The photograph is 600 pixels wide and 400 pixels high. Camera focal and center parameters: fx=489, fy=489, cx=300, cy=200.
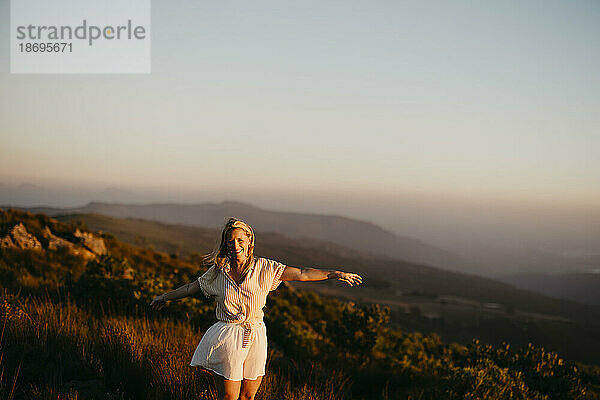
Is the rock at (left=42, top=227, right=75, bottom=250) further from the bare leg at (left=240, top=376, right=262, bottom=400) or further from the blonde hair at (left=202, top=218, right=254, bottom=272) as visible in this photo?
the bare leg at (left=240, top=376, right=262, bottom=400)

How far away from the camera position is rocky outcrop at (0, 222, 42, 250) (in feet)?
44.8

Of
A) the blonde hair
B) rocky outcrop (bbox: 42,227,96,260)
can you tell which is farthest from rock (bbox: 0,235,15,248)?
the blonde hair

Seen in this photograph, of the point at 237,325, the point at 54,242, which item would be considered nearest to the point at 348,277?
the point at 237,325

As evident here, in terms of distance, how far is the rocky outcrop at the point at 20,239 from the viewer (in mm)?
13661

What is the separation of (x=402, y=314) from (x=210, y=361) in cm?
2116

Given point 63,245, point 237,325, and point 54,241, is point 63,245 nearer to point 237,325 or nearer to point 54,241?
point 54,241

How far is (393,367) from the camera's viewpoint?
8.80 m

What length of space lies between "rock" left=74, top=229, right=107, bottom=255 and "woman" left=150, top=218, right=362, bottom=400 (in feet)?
44.7

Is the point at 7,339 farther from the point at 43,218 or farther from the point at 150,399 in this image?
the point at 43,218

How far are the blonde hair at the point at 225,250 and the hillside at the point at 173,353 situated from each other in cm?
154

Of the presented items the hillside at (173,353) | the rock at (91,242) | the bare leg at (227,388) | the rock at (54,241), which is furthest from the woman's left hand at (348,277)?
the rock at (91,242)

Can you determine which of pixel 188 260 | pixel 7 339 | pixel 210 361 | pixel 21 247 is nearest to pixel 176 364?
pixel 210 361

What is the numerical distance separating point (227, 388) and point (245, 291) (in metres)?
0.76

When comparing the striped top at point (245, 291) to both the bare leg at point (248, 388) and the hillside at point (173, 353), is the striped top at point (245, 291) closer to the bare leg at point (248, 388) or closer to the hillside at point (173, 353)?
the bare leg at point (248, 388)
